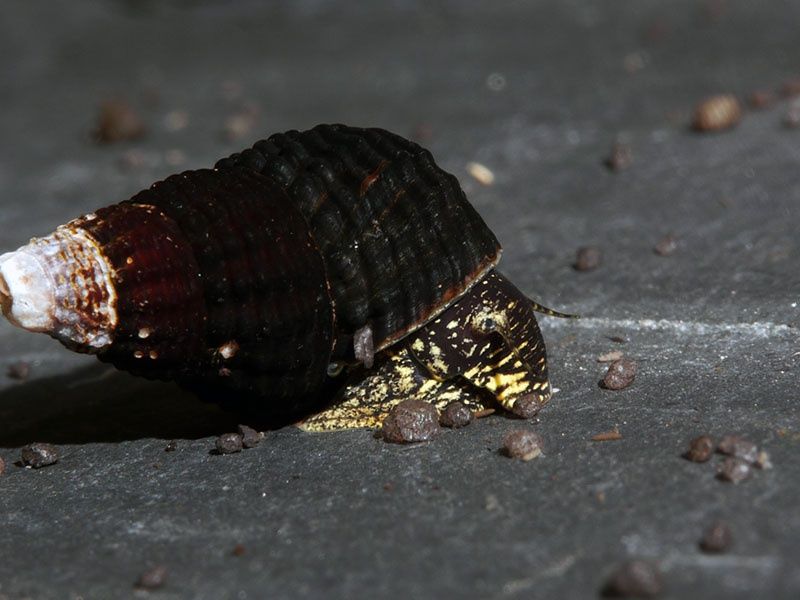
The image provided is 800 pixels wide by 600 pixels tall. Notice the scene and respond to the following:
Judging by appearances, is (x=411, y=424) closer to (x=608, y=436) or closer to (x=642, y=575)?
(x=608, y=436)

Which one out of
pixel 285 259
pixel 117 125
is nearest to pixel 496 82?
pixel 117 125

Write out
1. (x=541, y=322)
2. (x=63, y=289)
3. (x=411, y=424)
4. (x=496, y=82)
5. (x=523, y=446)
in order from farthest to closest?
(x=496, y=82), (x=541, y=322), (x=411, y=424), (x=523, y=446), (x=63, y=289)

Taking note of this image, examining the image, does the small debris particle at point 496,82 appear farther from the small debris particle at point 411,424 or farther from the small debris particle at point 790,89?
the small debris particle at point 411,424

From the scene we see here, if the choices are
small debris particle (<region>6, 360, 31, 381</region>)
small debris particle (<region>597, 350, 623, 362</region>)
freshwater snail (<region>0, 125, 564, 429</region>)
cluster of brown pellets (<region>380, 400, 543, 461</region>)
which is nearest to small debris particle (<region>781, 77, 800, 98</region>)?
small debris particle (<region>597, 350, 623, 362</region>)

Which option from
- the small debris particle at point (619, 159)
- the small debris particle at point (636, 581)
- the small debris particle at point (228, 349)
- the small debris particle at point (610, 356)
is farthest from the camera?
the small debris particle at point (619, 159)

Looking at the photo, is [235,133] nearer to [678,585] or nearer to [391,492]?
[391,492]

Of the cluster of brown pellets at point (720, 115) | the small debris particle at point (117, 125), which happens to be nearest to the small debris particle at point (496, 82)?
the cluster of brown pellets at point (720, 115)
